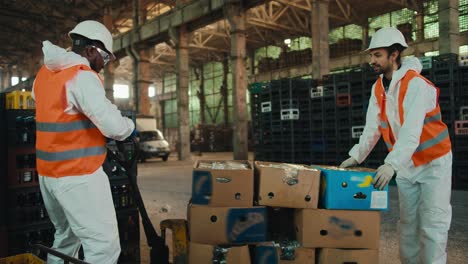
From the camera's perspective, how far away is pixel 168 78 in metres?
36.4

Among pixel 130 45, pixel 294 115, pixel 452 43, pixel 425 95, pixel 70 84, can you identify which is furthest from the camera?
pixel 130 45

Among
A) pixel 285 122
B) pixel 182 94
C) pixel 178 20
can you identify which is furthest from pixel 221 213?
pixel 178 20

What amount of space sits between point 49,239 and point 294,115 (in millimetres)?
6992

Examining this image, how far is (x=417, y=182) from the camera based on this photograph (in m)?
2.88

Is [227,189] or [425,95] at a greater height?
[425,95]

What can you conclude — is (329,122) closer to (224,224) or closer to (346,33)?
(224,224)

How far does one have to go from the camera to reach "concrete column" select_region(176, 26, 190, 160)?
17.0 metres

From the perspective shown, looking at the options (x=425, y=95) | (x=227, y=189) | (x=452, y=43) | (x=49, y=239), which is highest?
(x=452, y=43)

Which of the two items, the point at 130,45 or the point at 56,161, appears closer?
the point at 56,161

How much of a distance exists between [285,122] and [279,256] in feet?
22.4

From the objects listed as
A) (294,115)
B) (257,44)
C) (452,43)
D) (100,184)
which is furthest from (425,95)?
(257,44)

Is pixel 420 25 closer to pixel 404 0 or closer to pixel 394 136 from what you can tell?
pixel 404 0

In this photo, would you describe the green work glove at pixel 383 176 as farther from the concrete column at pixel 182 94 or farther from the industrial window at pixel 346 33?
the industrial window at pixel 346 33

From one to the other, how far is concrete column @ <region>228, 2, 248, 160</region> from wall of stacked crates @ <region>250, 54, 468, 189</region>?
11.9 ft
